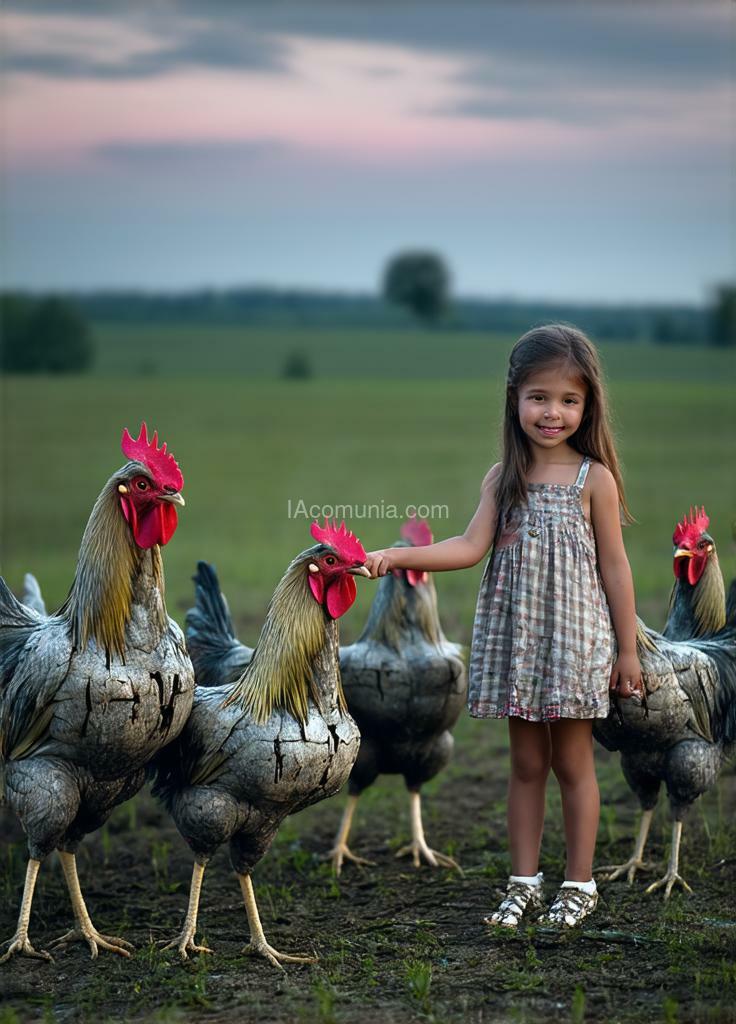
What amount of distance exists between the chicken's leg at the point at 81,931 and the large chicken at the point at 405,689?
1.36 m

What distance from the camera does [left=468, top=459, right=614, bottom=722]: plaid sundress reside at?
4793 millimetres

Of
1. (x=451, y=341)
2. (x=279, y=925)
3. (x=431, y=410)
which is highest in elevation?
(x=451, y=341)

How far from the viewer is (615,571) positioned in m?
4.92

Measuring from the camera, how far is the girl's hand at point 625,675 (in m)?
4.98

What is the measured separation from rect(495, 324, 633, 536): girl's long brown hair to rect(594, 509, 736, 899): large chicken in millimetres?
800

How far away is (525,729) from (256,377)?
152 ft

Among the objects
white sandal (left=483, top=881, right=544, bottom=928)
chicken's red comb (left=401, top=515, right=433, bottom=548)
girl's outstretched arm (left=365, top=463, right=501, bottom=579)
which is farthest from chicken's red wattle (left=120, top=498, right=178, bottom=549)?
white sandal (left=483, top=881, right=544, bottom=928)

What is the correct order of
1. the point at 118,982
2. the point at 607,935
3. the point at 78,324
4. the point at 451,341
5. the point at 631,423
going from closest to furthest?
the point at 118,982 < the point at 607,935 < the point at 631,423 < the point at 78,324 < the point at 451,341

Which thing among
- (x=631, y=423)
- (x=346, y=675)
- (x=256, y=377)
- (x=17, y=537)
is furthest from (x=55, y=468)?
(x=256, y=377)

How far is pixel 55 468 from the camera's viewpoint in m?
24.4

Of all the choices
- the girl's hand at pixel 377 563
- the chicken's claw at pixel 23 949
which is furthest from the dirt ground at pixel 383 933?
the girl's hand at pixel 377 563

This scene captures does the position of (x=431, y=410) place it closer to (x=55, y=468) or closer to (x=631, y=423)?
(x=631, y=423)

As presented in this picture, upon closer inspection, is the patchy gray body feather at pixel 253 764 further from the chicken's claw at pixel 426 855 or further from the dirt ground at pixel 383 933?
the chicken's claw at pixel 426 855

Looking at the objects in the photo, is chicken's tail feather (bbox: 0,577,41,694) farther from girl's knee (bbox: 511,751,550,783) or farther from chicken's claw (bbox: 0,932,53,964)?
girl's knee (bbox: 511,751,550,783)
